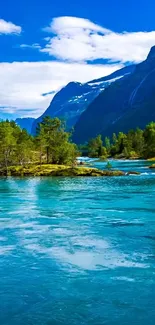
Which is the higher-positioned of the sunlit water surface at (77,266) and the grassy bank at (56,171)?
the grassy bank at (56,171)

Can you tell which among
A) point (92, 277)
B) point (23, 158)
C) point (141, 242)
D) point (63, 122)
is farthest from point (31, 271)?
point (63, 122)

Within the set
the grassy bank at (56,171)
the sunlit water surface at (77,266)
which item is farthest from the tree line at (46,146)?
the sunlit water surface at (77,266)

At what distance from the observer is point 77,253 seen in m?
23.9

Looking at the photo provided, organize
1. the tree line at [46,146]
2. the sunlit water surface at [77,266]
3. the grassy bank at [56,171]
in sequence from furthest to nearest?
the tree line at [46,146] < the grassy bank at [56,171] < the sunlit water surface at [77,266]

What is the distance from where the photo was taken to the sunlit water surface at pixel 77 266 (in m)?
15.9

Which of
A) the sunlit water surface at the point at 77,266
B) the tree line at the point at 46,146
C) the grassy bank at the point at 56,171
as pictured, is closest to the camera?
the sunlit water surface at the point at 77,266

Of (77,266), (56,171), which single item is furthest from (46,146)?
(77,266)

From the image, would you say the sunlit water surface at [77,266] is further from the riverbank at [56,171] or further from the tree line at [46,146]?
the tree line at [46,146]

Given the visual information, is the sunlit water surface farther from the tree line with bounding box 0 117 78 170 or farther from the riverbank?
the tree line with bounding box 0 117 78 170

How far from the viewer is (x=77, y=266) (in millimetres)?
21422

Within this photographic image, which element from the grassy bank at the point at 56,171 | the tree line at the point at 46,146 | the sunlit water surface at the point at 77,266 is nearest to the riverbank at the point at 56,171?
the grassy bank at the point at 56,171

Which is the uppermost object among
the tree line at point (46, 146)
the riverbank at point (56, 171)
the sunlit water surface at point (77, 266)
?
the tree line at point (46, 146)

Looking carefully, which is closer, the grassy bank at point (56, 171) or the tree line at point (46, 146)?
the grassy bank at point (56, 171)

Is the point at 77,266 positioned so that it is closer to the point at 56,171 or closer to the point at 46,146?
the point at 56,171
